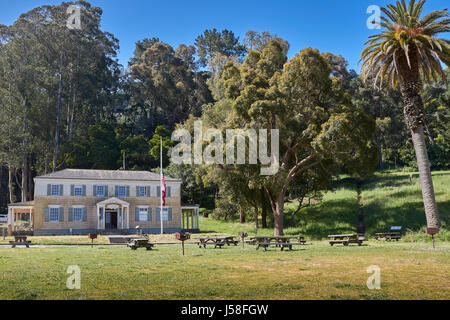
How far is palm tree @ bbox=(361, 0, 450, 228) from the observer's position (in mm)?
25502

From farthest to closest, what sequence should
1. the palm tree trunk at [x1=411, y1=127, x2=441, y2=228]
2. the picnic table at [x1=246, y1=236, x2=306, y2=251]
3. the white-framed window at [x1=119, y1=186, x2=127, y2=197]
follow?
the white-framed window at [x1=119, y1=186, x2=127, y2=197], the palm tree trunk at [x1=411, y1=127, x2=441, y2=228], the picnic table at [x1=246, y1=236, x2=306, y2=251]

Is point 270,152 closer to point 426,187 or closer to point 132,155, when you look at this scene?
point 426,187

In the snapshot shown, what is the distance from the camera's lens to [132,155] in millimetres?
59781

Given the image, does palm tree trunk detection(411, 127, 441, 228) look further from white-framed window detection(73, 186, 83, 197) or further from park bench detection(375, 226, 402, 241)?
white-framed window detection(73, 186, 83, 197)

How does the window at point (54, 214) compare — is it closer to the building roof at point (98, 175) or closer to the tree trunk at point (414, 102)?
the building roof at point (98, 175)

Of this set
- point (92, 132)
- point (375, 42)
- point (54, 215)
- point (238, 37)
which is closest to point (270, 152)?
point (375, 42)

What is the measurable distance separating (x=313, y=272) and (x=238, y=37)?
7460 centimetres

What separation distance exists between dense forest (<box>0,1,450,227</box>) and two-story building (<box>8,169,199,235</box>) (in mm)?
5289

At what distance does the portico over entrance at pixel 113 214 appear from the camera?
136 ft

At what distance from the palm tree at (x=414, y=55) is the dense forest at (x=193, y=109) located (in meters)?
4.00

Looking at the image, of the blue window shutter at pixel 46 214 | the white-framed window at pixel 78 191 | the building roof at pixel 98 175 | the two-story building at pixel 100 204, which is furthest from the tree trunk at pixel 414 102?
the blue window shutter at pixel 46 214

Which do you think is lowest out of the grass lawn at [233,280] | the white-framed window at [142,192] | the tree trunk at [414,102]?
the grass lawn at [233,280]

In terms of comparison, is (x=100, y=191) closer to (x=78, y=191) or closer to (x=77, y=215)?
(x=78, y=191)

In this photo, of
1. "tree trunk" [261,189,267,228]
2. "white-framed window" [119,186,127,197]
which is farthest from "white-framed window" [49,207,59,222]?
"tree trunk" [261,189,267,228]
